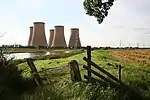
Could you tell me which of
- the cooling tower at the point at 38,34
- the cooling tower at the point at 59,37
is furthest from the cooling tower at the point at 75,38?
the cooling tower at the point at 38,34

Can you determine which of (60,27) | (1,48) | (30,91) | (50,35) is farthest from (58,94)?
(50,35)

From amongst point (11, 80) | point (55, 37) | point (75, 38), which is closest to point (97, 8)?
point (11, 80)

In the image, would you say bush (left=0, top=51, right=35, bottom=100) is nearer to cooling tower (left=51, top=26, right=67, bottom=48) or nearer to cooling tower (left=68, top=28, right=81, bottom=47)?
cooling tower (left=51, top=26, right=67, bottom=48)

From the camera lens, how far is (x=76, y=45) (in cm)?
10944

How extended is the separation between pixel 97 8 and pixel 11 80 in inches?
339

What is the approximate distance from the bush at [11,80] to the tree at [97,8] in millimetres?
7224

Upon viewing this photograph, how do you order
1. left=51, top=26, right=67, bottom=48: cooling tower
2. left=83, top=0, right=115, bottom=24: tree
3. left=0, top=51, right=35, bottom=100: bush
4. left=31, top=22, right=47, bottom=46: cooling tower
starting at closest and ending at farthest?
left=0, top=51, right=35, bottom=100: bush, left=83, top=0, right=115, bottom=24: tree, left=31, top=22, right=47, bottom=46: cooling tower, left=51, top=26, right=67, bottom=48: cooling tower

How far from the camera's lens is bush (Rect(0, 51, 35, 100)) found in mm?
17109

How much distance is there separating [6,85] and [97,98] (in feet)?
15.0

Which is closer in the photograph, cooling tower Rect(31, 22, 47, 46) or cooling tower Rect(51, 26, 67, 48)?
cooling tower Rect(31, 22, 47, 46)

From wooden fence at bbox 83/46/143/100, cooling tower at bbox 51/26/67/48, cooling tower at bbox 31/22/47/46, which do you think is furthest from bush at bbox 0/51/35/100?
cooling tower at bbox 51/26/67/48

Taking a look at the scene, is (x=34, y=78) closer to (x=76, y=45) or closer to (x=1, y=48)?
(x=1, y=48)

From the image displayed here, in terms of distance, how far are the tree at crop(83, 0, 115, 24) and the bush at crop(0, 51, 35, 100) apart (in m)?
7.22

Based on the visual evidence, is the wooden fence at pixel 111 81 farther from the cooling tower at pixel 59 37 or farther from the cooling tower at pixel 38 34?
the cooling tower at pixel 59 37
